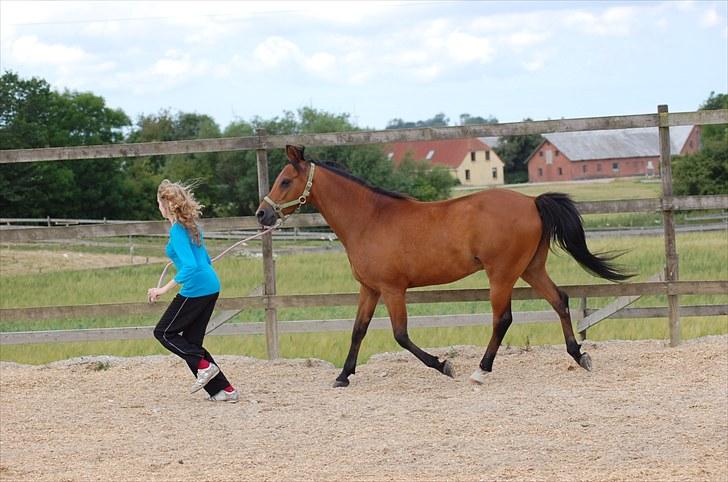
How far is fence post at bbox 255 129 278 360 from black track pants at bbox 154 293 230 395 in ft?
4.54

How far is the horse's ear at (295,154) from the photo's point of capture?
8.09 meters

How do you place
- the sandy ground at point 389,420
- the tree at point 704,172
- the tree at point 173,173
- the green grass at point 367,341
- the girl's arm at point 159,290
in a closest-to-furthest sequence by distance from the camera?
1. the sandy ground at point 389,420
2. the girl's arm at point 159,290
3. the green grass at point 367,341
4. the tree at point 704,172
5. the tree at point 173,173

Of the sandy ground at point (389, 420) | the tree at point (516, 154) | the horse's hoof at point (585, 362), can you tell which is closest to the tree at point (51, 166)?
the sandy ground at point (389, 420)

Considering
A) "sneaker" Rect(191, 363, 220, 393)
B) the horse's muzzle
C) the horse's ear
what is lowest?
"sneaker" Rect(191, 363, 220, 393)

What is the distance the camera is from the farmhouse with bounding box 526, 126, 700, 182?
64.0 meters

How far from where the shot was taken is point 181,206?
728cm

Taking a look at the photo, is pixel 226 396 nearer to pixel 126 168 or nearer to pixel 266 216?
pixel 266 216

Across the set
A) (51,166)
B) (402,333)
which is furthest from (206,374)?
(51,166)

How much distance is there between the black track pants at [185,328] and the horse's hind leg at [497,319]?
2041mm

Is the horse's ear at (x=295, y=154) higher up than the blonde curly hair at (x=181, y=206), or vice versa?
the horse's ear at (x=295, y=154)

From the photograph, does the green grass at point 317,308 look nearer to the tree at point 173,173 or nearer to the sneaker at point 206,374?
the sneaker at point 206,374

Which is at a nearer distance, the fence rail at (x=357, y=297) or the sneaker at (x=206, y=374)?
the sneaker at (x=206, y=374)

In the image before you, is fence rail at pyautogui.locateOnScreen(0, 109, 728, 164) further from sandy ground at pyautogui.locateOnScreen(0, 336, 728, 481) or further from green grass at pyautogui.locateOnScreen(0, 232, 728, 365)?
sandy ground at pyautogui.locateOnScreen(0, 336, 728, 481)

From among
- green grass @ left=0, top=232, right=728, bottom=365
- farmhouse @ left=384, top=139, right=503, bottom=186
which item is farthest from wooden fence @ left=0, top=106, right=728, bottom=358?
farmhouse @ left=384, top=139, right=503, bottom=186
